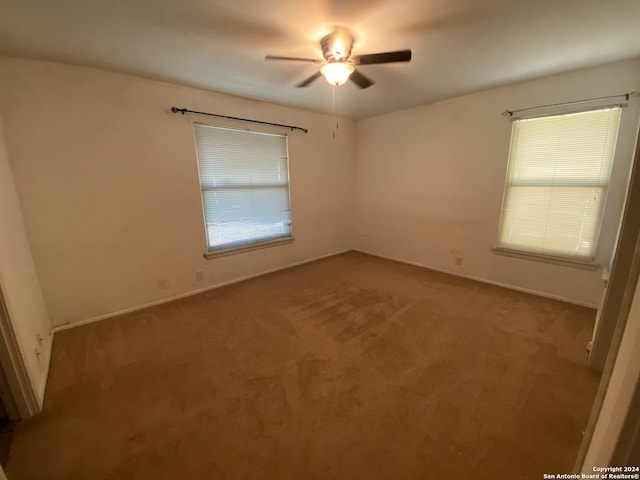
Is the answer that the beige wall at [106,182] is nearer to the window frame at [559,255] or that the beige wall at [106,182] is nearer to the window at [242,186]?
the window at [242,186]

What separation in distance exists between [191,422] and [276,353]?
2.36 ft

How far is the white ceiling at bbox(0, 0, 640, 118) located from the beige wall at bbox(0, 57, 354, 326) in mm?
238

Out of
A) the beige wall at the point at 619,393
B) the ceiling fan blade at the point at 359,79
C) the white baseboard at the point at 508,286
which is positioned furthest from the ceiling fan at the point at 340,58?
the white baseboard at the point at 508,286

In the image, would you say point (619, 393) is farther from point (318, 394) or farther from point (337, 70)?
point (337, 70)

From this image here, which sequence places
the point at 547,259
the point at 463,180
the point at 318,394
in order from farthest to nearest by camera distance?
the point at 463,180 → the point at 547,259 → the point at 318,394

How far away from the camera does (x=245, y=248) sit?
3570 mm

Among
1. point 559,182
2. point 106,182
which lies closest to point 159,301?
point 106,182

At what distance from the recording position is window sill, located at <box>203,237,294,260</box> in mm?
3291

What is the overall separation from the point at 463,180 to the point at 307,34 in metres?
2.63

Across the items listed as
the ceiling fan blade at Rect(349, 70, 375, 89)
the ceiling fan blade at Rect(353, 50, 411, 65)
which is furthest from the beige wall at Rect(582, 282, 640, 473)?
the ceiling fan blade at Rect(349, 70, 375, 89)

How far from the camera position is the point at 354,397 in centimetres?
164

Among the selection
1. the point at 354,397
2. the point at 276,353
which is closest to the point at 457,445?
the point at 354,397

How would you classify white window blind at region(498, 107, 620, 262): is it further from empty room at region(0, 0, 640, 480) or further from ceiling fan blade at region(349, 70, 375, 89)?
ceiling fan blade at region(349, 70, 375, 89)

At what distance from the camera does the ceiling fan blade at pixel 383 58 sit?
173 cm
